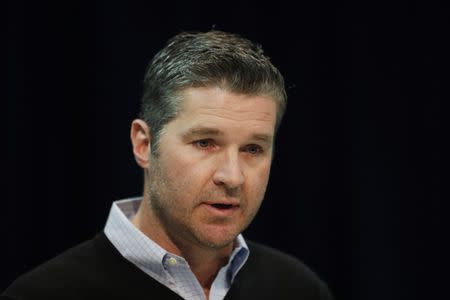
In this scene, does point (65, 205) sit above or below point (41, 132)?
below

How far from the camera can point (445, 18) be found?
2811 mm

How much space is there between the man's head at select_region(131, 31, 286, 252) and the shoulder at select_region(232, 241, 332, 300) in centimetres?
25

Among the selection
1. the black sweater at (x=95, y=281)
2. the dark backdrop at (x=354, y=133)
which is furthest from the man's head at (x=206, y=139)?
the dark backdrop at (x=354, y=133)

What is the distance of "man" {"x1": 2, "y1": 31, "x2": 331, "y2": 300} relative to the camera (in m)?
1.74

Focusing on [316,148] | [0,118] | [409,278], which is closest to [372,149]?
[316,148]

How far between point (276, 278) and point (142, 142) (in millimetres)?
598

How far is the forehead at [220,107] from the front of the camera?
5.70 ft

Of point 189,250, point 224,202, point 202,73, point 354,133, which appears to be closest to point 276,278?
point 189,250

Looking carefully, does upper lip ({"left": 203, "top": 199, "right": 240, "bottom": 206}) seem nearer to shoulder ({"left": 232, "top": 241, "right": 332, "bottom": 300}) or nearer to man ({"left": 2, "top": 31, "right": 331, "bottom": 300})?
man ({"left": 2, "top": 31, "right": 331, "bottom": 300})

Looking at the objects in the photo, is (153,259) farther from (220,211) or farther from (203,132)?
(203,132)

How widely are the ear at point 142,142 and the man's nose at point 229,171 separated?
25 cm

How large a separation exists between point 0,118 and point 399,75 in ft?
5.28

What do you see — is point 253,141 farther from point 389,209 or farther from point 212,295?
point 389,209

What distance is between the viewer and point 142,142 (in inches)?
74.8
